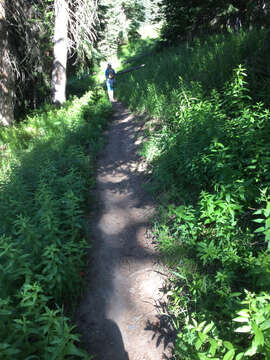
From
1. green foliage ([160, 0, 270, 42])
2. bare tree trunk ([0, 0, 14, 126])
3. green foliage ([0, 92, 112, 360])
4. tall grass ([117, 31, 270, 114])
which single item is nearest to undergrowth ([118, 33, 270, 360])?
tall grass ([117, 31, 270, 114])

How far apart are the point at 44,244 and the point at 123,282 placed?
1.29 meters

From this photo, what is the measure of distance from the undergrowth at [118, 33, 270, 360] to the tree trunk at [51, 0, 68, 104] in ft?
34.2

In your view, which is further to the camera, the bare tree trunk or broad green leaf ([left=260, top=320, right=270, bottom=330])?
the bare tree trunk

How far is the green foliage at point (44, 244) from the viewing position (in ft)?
7.75

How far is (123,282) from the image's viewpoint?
3.57 metres

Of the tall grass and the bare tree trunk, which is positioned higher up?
the bare tree trunk

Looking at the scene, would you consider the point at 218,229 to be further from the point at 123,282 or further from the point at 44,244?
the point at 44,244

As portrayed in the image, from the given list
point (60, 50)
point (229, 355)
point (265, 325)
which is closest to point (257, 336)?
point (265, 325)

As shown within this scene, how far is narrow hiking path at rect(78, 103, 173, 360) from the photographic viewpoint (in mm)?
2791

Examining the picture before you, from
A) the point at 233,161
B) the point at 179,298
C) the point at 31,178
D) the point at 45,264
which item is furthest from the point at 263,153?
the point at 31,178

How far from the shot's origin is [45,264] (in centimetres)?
328

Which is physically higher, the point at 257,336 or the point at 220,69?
the point at 220,69

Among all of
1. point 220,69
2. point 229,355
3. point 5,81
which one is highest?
point 5,81

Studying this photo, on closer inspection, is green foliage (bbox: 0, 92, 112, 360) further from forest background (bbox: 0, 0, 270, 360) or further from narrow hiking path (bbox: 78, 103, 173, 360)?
narrow hiking path (bbox: 78, 103, 173, 360)
